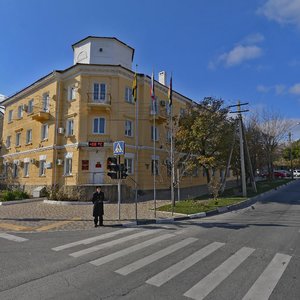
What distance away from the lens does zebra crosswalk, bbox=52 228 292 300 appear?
17.1 ft

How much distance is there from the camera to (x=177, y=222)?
12.7 metres

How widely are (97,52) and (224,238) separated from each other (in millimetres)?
22186

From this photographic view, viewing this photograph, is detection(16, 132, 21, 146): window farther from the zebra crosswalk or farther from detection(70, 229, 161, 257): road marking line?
detection(70, 229, 161, 257): road marking line

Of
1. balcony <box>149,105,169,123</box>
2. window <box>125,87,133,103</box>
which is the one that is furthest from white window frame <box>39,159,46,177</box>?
balcony <box>149,105,169,123</box>

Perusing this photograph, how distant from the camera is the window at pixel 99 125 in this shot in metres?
24.1

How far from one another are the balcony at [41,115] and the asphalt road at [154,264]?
700 inches

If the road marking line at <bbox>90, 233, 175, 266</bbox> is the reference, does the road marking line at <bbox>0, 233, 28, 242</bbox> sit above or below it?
above

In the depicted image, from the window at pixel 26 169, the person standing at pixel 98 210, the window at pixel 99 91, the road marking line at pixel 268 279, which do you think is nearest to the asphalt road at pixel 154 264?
the road marking line at pixel 268 279

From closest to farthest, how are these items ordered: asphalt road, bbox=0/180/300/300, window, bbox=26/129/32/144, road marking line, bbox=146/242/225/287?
asphalt road, bbox=0/180/300/300, road marking line, bbox=146/242/225/287, window, bbox=26/129/32/144

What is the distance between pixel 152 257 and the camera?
710 cm

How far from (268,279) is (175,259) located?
2137 mm

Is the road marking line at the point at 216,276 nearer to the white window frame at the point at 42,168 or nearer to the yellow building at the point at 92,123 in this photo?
the yellow building at the point at 92,123

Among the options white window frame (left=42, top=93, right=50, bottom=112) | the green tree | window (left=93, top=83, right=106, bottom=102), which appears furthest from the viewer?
white window frame (left=42, top=93, right=50, bottom=112)

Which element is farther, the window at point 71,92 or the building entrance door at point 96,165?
the window at point 71,92
